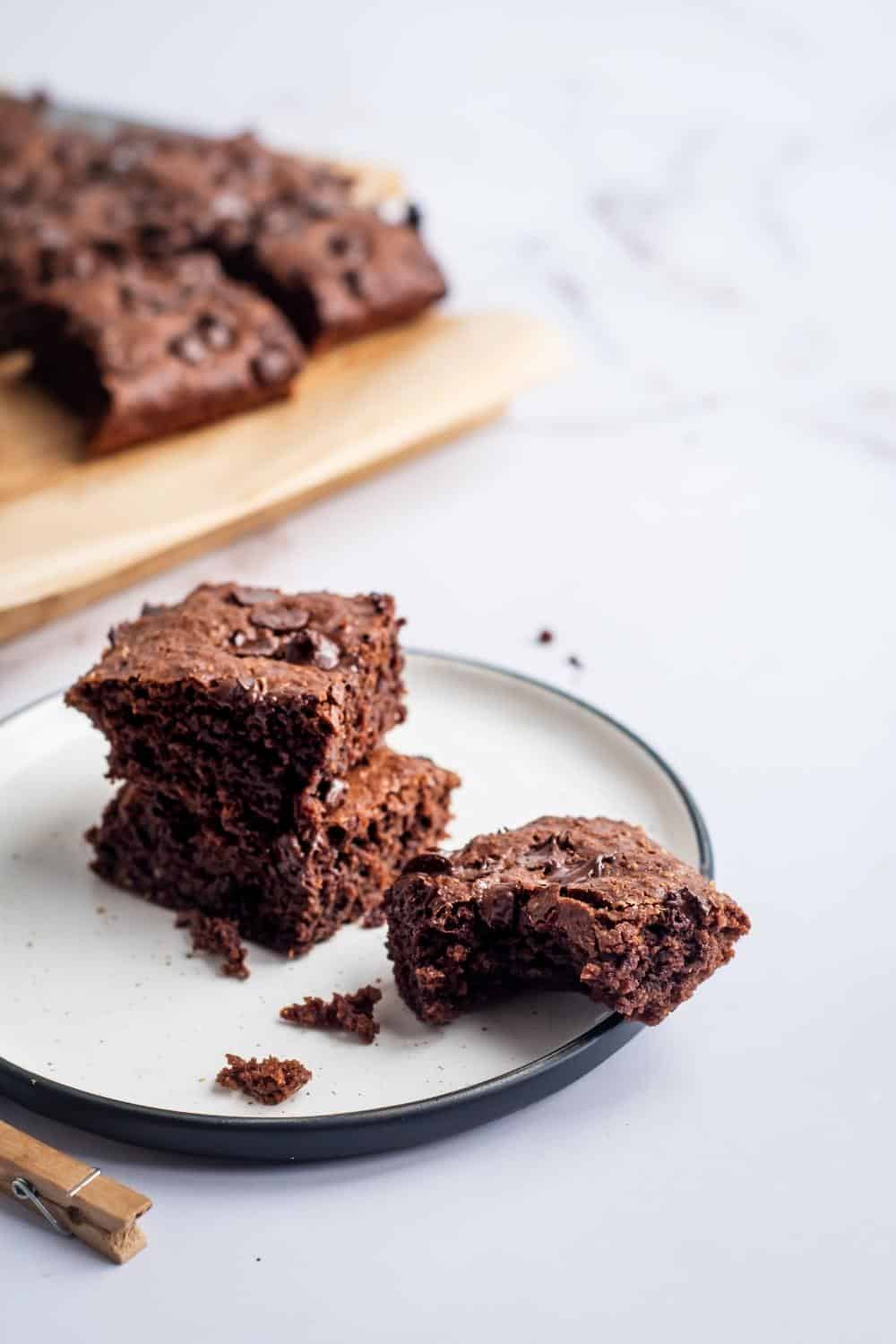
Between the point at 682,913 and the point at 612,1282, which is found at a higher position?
the point at 682,913

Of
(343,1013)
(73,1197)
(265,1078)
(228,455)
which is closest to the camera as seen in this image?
(73,1197)

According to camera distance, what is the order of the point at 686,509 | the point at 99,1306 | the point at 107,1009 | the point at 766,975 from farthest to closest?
the point at 686,509
the point at 766,975
the point at 107,1009
the point at 99,1306

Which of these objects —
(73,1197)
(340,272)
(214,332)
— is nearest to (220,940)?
(73,1197)

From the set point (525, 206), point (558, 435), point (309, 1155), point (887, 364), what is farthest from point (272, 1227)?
point (525, 206)

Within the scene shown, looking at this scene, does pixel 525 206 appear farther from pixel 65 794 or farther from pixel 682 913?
pixel 682 913

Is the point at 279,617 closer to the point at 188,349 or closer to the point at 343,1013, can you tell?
the point at 343,1013

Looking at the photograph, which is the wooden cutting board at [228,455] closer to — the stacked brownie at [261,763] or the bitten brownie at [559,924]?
the stacked brownie at [261,763]

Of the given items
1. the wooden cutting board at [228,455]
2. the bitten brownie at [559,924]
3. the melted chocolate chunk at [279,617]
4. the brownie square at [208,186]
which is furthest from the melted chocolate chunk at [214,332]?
the bitten brownie at [559,924]
